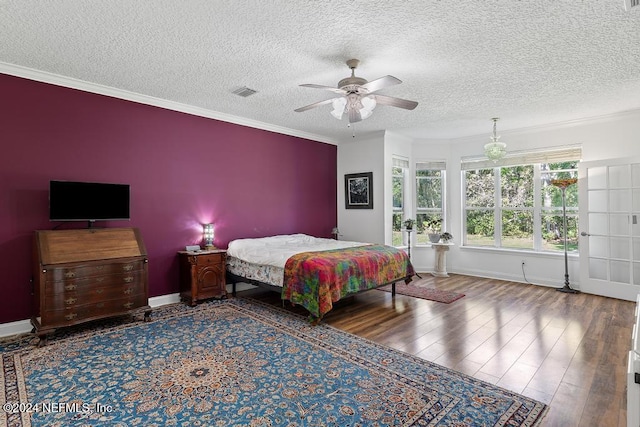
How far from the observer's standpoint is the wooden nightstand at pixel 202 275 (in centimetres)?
433

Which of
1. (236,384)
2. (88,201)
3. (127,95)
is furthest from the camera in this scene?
(127,95)

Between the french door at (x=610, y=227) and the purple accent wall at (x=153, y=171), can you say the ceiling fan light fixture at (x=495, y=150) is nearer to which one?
the french door at (x=610, y=227)

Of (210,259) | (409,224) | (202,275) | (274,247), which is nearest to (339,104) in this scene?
(274,247)

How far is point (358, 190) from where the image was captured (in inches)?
256

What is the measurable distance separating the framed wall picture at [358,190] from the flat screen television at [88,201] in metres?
3.96

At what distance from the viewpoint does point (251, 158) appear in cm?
548

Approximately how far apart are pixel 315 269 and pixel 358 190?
313 centimetres

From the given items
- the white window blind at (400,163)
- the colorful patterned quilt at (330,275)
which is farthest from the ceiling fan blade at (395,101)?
the white window blind at (400,163)

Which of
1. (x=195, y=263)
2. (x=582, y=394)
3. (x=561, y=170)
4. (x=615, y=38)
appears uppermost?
(x=615, y=38)

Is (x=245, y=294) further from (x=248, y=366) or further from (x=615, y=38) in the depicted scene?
(x=615, y=38)

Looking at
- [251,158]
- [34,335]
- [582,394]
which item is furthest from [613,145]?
[34,335]

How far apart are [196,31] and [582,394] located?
3905mm

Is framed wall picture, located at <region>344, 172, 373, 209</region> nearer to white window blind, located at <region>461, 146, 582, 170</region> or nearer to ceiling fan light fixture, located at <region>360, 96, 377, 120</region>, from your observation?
white window blind, located at <region>461, 146, 582, 170</region>

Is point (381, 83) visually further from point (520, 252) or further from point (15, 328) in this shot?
point (520, 252)
